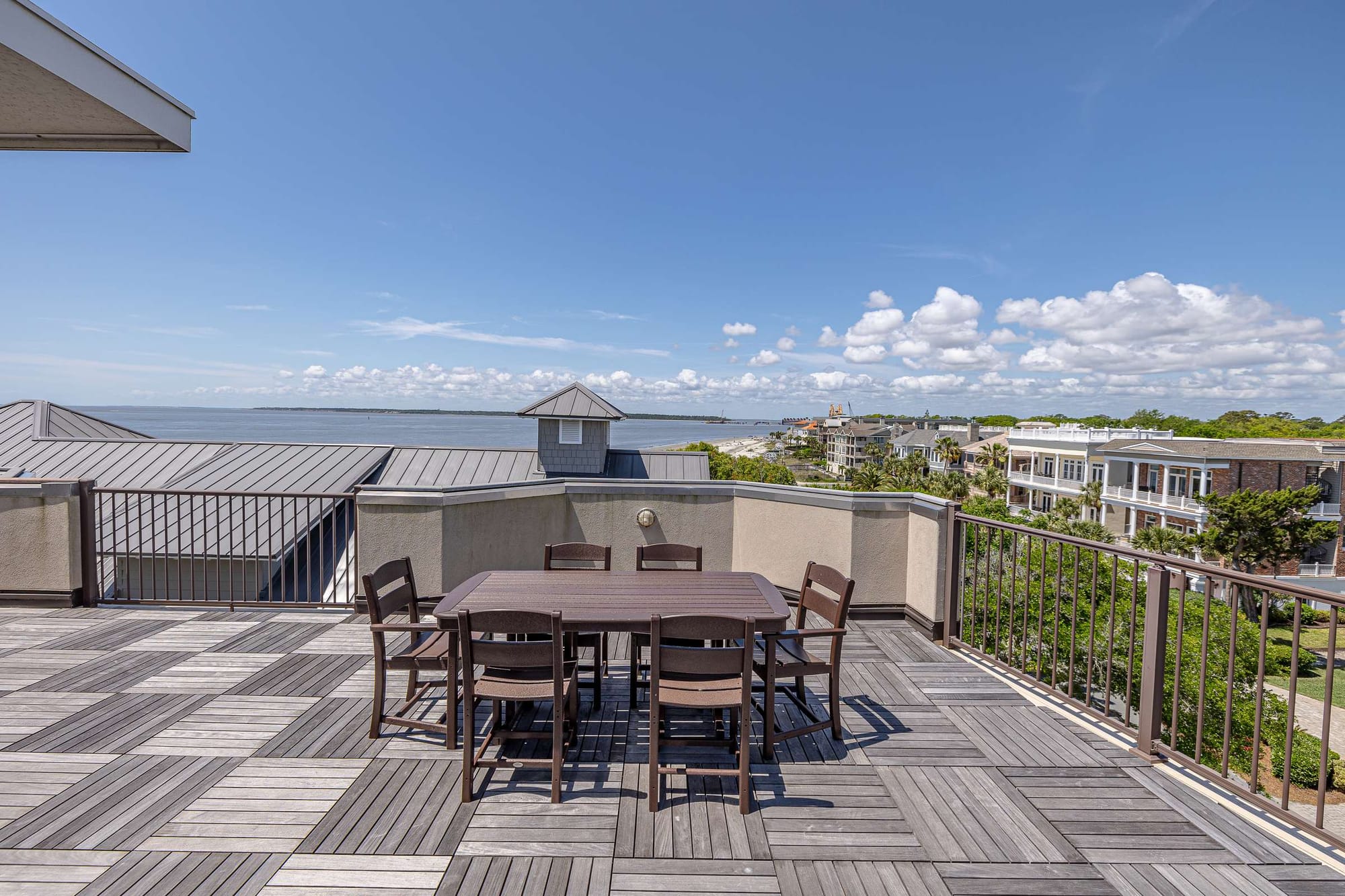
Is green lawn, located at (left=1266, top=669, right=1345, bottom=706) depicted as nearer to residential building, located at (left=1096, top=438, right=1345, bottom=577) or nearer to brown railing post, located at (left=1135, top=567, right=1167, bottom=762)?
residential building, located at (left=1096, top=438, right=1345, bottom=577)

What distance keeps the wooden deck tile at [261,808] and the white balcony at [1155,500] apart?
142 feet

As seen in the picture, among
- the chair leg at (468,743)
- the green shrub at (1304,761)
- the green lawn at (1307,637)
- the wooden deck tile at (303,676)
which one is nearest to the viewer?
the chair leg at (468,743)

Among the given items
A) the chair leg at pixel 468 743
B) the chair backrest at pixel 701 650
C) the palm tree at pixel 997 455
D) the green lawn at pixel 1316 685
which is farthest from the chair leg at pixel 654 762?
the palm tree at pixel 997 455

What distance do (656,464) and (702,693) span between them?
11.8 metres

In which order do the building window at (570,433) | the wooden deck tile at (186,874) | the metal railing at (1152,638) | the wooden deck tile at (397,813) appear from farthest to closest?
the building window at (570,433) → the metal railing at (1152,638) → the wooden deck tile at (397,813) → the wooden deck tile at (186,874)

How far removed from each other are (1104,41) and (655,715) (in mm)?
19549

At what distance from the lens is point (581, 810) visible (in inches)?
94.0

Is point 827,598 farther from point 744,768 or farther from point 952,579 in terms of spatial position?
point 952,579

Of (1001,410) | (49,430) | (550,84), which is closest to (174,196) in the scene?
(49,430)

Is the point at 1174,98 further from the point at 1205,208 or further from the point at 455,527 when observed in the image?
the point at 1205,208

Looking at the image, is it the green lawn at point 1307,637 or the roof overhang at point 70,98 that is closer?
the roof overhang at point 70,98

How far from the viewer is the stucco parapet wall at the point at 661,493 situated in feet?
16.2

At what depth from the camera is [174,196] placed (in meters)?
12.3

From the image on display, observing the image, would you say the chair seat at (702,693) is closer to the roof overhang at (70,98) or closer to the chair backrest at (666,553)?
the chair backrest at (666,553)
